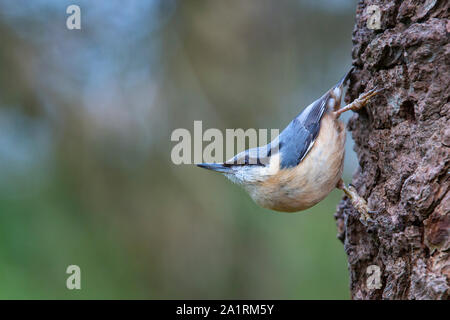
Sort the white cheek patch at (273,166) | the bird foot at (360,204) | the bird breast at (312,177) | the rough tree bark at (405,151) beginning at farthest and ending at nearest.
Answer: the white cheek patch at (273,166), the bird breast at (312,177), the bird foot at (360,204), the rough tree bark at (405,151)

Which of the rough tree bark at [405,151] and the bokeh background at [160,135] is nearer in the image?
the rough tree bark at [405,151]

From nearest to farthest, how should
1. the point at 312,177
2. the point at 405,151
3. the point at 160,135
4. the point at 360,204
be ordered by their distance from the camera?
the point at 405,151 < the point at 360,204 < the point at 312,177 < the point at 160,135

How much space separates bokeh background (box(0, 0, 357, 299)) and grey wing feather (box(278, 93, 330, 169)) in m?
1.06

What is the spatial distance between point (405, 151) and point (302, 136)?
2.44 ft

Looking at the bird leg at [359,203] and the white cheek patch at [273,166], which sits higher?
the white cheek patch at [273,166]

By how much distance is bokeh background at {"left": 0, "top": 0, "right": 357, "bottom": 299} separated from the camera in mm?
3701

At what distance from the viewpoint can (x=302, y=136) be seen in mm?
2633

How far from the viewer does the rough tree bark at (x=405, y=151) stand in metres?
1.76

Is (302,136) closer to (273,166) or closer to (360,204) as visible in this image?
(273,166)

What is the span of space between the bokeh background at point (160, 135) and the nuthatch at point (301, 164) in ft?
3.52

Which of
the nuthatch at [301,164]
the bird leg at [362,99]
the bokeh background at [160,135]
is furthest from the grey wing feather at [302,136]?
the bokeh background at [160,135]

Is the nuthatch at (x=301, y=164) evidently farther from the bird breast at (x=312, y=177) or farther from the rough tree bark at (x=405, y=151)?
the rough tree bark at (x=405, y=151)

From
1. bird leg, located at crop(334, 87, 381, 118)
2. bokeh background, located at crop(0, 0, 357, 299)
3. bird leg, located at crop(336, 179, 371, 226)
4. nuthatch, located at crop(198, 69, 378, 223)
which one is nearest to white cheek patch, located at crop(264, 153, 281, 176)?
nuthatch, located at crop(198, 69, 378, 223)

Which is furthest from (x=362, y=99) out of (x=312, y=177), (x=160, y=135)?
(x=160, y=135)
